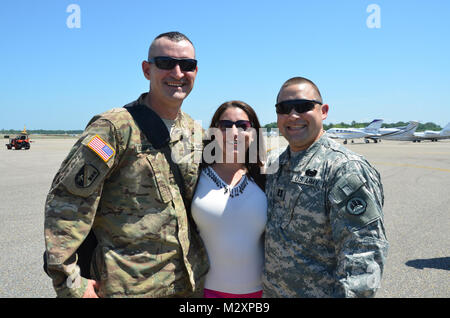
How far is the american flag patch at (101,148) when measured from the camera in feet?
6.11

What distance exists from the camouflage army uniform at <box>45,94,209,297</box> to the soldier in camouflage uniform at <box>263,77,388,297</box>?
2.15 feet

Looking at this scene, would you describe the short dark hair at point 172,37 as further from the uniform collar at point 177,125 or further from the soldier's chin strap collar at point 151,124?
the soldier's chin strap collar at point 151,124

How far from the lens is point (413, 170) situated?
14.8 metres

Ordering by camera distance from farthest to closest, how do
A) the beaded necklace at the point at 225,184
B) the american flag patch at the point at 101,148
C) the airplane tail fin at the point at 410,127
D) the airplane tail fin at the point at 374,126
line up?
the airplane tail fin at the point at 374,126, the airplane tail fin at the point at 410,127, the beaded necklace at the point at 225,184, the american flag patch at the point at 101,148

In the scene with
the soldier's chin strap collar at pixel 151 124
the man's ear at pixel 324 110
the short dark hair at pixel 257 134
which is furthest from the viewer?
the short dark hair at pixel 257 134

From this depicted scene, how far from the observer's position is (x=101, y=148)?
74.1 inches

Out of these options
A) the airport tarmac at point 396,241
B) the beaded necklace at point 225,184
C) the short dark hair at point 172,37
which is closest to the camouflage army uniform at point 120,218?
the beaded necklace at point 225,184

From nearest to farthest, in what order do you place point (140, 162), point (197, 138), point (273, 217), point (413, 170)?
1. point (140, 162)
2. point (273, 217)
3. point (197, 138)
4. point (413, 170)

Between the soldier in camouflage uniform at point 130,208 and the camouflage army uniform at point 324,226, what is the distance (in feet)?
1.94

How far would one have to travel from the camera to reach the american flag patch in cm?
186

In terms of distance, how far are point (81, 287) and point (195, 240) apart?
0.79m

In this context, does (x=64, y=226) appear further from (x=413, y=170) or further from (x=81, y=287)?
(x=413, y=170)

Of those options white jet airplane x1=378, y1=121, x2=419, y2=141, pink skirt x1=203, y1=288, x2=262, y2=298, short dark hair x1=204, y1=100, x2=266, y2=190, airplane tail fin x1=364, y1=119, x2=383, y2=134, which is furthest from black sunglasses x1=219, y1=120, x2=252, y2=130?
airplane tail fin x1=364, y1=119, x2=383, y2=134

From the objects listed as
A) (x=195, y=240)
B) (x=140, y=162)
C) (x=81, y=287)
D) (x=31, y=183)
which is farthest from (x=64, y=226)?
(x=31, y=183)
